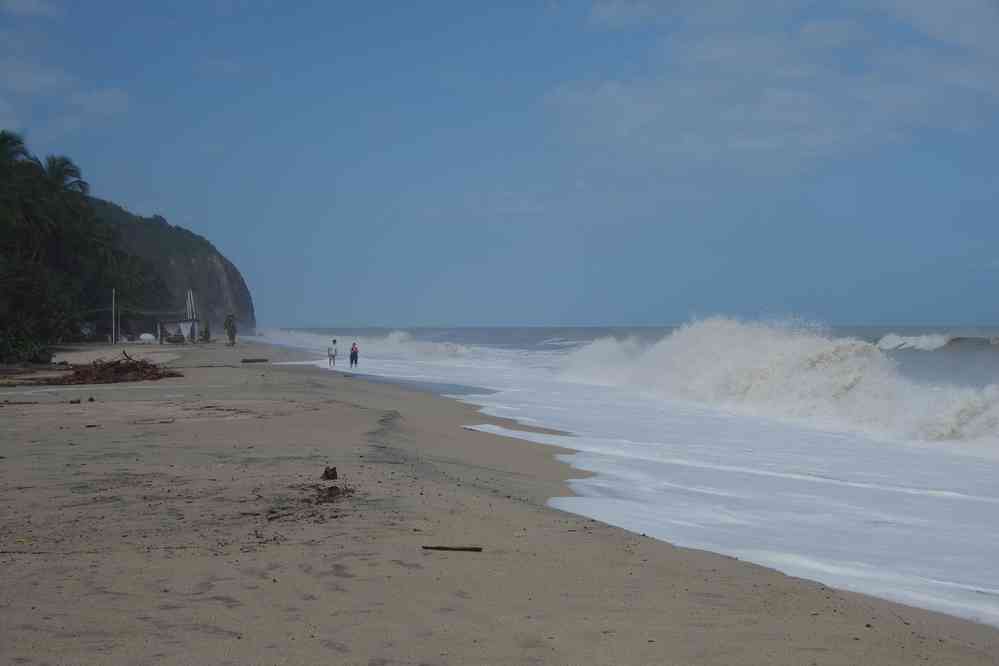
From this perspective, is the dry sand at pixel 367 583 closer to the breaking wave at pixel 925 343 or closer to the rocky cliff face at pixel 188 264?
the breaking wave at pixel 925 343

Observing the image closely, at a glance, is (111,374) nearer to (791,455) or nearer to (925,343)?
(791,455)

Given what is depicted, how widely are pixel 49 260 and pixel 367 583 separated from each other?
58151mm

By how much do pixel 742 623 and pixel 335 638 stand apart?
1977 mm

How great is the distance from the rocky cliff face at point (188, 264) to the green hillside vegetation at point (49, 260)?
4589 centimetres

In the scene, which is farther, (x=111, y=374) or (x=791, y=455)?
(x=111, y=374)

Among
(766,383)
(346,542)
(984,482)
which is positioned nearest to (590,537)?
(346,542)

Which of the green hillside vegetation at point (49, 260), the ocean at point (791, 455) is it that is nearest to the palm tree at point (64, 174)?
the green hillside vegetation at point (49, 260)

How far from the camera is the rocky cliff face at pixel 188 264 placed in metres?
121

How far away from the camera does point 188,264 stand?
129500 millimetres

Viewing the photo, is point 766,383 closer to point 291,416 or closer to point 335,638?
point 291,416

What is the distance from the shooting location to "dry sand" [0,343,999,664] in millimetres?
3863

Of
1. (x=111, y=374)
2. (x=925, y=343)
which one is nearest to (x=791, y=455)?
(x=111, y=374)

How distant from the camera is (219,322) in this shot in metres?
127

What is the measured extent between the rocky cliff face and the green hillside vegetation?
45.9 meters
